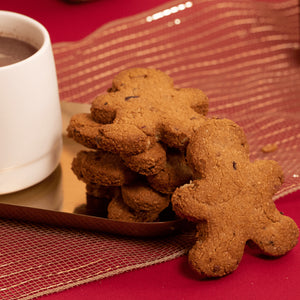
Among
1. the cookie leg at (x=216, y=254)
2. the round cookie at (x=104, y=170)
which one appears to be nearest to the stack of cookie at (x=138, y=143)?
the round cookie at (x=104, y=170)

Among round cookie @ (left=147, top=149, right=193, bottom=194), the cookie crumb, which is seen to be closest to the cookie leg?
round cookie @ (left=147, top=149, right=193, bottom=194)

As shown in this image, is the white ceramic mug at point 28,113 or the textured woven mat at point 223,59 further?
the textured woven mat at point 223,59

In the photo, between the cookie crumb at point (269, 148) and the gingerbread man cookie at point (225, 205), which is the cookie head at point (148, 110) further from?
the cookie crumb at point (269, 148)

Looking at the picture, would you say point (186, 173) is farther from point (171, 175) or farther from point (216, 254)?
point (216, 254)

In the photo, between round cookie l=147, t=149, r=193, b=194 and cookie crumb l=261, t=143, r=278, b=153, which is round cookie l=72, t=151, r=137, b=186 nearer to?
round cookie l=147, t=149, r=193, b=194

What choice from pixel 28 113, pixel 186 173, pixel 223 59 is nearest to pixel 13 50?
pixel 28 113

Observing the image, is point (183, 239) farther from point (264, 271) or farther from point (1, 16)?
point (1, 16)
